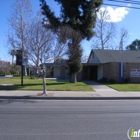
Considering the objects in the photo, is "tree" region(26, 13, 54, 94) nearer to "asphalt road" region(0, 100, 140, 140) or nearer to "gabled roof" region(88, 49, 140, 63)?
"asphalt road" region(0, 100, 140, 140)

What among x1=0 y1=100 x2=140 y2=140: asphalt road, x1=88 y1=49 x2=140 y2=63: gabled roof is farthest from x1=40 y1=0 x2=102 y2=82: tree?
x1=0 y1=100 x2=140 y2=140: asphalt road

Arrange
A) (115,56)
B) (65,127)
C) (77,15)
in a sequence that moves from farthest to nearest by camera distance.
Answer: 1. (115,56)
2. (77,15)
3. (65,127)

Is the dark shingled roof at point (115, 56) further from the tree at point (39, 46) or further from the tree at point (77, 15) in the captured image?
the tree at point (39, 46)

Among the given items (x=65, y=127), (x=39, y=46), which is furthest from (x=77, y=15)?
(x=65, y=127)

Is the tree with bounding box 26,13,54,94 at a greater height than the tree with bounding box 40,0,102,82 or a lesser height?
lesser

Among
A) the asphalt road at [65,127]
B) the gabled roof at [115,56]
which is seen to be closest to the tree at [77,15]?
the gabled roof at [115,56]

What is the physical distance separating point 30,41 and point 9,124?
9227 millimetres

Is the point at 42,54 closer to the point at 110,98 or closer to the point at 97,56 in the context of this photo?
the point at 110,98

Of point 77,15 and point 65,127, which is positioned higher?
point 77,15

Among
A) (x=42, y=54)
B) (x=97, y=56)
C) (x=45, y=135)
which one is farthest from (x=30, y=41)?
(x=97, y=56)

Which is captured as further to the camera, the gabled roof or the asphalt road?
the gabled roof

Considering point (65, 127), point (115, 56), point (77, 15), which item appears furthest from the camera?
point (115, 56)

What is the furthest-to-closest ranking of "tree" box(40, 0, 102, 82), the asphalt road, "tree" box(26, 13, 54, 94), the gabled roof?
the gabled roof → "tree" box(40, 0, 102, 82) → "tree" box(26, 13, 54, 94) → the asphalt road

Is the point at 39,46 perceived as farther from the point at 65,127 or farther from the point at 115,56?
the point at 115,56
